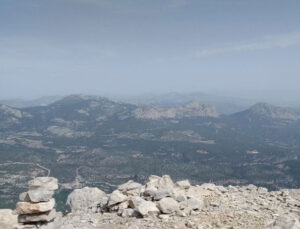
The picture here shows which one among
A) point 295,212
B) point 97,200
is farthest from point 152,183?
point 295,212

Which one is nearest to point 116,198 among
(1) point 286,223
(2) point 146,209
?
(2) point 146,209

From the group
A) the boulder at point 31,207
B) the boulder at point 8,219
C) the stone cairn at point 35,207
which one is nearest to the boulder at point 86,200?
the stone cairn at point 35,207

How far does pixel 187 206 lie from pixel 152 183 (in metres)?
5.22

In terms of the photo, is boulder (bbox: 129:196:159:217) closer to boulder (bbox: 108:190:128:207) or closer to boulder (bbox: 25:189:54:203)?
boulder (bbox: 108:190:128:207)

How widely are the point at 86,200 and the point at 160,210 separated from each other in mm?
7802

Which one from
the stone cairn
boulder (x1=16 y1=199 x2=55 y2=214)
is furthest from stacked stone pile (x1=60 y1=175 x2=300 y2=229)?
boulder (x1=16 y1=199 x2=55 y2=214)

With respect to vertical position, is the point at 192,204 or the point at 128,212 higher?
the point at 192,204

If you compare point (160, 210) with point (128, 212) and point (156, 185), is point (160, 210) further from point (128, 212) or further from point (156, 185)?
point (156, 185)

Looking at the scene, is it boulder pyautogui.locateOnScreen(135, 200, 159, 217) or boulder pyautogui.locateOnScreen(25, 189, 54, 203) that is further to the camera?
boulder pyautogui.locateOnScreen(25, 189, 54, 203)

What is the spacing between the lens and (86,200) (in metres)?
31.0

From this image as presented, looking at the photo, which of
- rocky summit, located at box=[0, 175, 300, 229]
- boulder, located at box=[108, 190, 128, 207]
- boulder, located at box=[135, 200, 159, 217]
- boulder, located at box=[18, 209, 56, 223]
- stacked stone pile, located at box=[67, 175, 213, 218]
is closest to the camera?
rocky summit, located at box=[0, 175, 300, 229]

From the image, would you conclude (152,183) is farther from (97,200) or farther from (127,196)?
(97,200)

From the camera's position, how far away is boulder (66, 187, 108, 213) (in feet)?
96.4

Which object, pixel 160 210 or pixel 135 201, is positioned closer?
pixel 160 210
